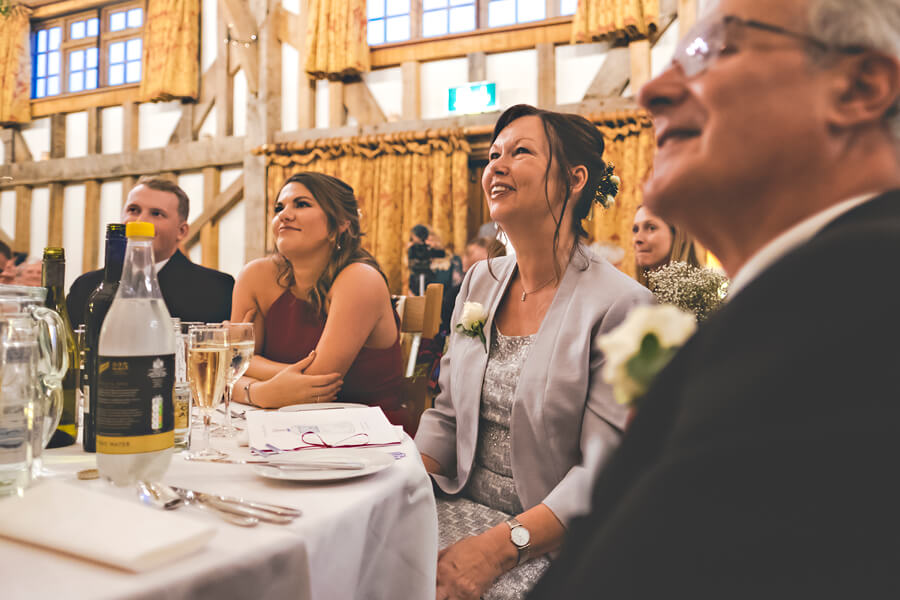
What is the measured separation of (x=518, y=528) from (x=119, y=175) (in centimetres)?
740

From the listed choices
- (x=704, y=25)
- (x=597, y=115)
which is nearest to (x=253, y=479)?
(x=704, y=25)

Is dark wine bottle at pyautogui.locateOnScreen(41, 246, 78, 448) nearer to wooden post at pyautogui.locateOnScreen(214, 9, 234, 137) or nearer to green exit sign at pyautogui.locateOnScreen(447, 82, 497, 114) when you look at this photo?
green exit sign at pyautogui.locateOnScreen(447, 82, 497, 114)

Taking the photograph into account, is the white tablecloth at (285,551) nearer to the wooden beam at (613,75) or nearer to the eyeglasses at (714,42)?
the eyeglasses at (714,42)

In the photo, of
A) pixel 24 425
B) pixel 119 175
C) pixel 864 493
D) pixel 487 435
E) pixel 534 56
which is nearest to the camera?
pixel 864 493

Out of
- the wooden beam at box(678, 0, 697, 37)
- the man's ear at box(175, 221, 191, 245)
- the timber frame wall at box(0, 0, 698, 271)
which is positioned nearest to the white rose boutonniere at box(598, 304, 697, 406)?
the man's ear at box(175, 221, 191, 245)

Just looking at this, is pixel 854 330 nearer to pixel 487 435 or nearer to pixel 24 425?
pixel 24 425

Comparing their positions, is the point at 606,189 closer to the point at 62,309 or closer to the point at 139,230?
the point at 139,230

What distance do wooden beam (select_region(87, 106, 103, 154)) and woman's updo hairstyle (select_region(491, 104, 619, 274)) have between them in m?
7.21

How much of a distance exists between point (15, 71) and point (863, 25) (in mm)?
9570

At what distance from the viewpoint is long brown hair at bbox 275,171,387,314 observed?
226 centimetres

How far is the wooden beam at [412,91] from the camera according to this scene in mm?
5773

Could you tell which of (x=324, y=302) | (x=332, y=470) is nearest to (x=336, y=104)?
(x=324, y=302)

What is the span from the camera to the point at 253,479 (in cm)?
89

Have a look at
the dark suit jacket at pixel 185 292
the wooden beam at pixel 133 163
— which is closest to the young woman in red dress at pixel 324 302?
the dark suit jacket at pixel 185 292
